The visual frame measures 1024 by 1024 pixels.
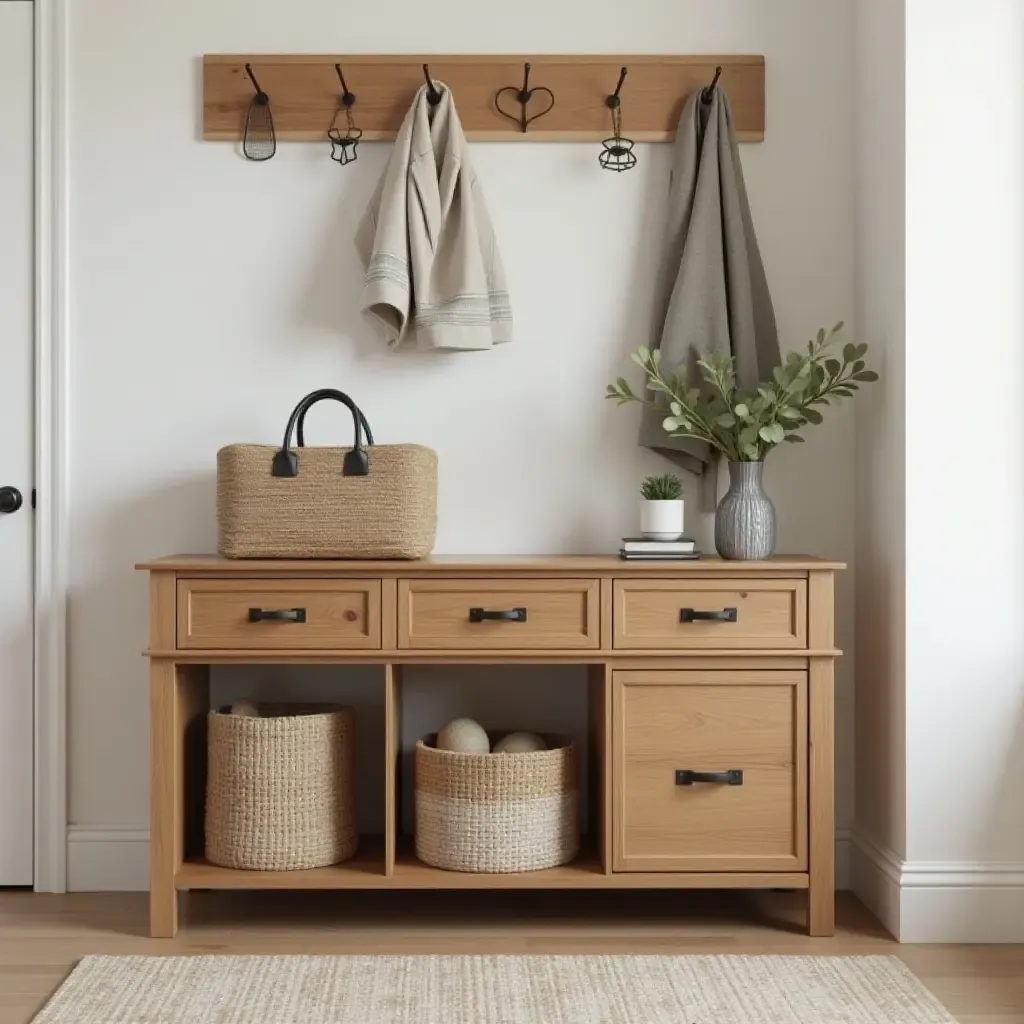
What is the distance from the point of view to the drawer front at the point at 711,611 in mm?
2426

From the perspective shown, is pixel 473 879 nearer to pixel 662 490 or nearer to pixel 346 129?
pixel 662 490

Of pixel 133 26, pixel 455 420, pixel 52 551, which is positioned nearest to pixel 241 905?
pixel 52 551

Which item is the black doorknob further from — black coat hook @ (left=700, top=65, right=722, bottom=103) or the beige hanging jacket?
black coat hook @ (left=700, top=65, right=722, bottom=103)

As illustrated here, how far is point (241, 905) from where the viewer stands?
267cm

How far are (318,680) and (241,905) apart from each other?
0.52 metres

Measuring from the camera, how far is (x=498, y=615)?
2410mm

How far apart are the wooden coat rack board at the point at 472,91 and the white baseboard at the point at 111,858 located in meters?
1.63

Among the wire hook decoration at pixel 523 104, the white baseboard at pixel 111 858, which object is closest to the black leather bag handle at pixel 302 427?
the wire hook decoration at pixel 523 104

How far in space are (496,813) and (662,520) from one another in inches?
27.5

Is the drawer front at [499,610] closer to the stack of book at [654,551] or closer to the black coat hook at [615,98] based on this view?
the stack of book at [654,551]

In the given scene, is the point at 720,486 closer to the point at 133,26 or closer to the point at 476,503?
the point at 476,503

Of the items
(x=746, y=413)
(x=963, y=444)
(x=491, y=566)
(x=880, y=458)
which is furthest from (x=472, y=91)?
(x=963, y=444)

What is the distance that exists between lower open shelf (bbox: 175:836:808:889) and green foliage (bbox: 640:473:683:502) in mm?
772

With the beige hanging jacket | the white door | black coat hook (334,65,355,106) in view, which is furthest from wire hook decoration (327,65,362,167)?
the white door
